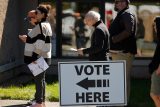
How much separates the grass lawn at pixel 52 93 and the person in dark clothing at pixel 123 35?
1.09 m

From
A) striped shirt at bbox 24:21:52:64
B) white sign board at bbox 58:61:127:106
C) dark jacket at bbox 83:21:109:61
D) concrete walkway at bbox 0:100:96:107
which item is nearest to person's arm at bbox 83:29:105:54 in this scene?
dark jacket at bbox 83:21:109:61

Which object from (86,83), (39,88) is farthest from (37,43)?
(86,83)

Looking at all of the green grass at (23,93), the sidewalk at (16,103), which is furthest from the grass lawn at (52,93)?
the sidewalk at (16,103)

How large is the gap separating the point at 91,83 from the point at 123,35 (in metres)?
2.56

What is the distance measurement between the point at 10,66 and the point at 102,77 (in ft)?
20.2

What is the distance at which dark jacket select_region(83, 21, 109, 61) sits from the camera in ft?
24.0

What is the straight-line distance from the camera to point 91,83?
5.40 m

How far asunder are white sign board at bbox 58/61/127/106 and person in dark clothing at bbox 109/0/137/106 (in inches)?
97.3

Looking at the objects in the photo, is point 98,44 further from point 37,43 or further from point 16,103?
point 16,103

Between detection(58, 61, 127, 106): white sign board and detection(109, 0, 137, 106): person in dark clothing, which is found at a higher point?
detection(109, 0, 137, 106): person in dark clothing

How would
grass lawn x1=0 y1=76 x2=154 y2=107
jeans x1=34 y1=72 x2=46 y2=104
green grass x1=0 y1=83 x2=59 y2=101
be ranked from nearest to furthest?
1. jeans x1=34 y1=72 x2=46 y2=104
2. grass lawn x1=0 y1=76 x2=154 y2=107
3. green grass x1=0 y1=83 x2=59 y2=101

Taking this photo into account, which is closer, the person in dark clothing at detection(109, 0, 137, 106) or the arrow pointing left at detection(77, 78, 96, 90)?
the arrow pointing left at detection(77, 78, 96, 90)

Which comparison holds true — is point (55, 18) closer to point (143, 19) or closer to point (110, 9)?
point (110, 9)

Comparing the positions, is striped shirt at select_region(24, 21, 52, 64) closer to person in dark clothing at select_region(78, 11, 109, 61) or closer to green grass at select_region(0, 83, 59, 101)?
person in dark clothing at select_region(78, 11, 109, 61)
